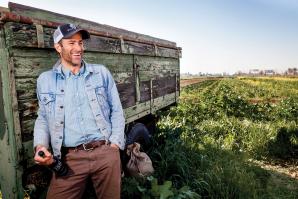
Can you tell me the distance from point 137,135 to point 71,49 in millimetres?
2170

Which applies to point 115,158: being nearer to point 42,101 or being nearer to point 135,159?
point 42,101

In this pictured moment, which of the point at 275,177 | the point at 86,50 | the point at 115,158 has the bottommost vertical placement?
the point at 275,177

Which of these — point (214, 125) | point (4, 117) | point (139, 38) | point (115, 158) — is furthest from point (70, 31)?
point (214, 125)

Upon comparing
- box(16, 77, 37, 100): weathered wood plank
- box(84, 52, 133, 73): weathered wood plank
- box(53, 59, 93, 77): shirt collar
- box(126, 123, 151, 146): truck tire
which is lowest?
box(126, 123, 151, 146): truck tire

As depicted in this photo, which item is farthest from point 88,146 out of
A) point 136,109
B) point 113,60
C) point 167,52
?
point 167,52

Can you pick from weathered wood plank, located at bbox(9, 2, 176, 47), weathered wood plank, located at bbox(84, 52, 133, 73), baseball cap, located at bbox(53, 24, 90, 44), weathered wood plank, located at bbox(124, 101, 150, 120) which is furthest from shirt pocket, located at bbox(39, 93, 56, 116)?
weathered wood plank, located at bbox(124, 101, 150, 120)

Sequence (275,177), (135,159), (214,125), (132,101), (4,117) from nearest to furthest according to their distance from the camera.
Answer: (4,117), (135,159), (132,101), (275,177), (214,125)

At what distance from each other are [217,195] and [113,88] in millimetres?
2305

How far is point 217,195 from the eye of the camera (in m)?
4.20

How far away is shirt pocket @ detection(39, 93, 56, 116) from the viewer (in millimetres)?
2562

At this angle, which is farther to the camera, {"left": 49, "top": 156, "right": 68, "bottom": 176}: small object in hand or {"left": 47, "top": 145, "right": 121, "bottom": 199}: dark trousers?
{"left": 47, "top": 145, "right": 121, "bottom": 199}: dark trousers

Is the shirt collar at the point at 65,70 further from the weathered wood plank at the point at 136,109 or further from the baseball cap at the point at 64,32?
the weathered wood plank at the point at 136,109

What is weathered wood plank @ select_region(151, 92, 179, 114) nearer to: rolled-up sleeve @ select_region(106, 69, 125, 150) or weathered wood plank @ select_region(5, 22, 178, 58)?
weathered wood plank @ select_region(5, 22, 178, 58)

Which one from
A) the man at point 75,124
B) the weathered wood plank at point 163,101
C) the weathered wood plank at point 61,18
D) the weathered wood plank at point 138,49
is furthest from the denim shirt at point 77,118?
the weathered wood plank at point 163,101
